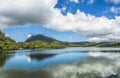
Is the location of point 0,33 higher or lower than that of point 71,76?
higher

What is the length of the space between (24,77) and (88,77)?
9666mm

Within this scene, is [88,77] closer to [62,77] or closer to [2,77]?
[62,77]

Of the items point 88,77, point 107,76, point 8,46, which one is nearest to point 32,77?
point 88,77

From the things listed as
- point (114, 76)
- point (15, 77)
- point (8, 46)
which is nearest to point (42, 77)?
point (15, 77)

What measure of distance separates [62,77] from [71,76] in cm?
161

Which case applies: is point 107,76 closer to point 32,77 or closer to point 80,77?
point 80,77

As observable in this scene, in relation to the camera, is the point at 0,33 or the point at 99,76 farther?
the point at 0,33

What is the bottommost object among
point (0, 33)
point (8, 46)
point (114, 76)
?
point (114, 76)

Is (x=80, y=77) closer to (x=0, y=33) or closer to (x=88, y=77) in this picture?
(x=88, y=77)

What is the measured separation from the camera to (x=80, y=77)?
96.3 ft

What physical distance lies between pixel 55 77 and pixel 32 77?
3.58 m

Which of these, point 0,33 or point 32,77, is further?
point 0,33

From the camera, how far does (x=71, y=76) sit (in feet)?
99.7

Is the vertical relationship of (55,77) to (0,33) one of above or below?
below
